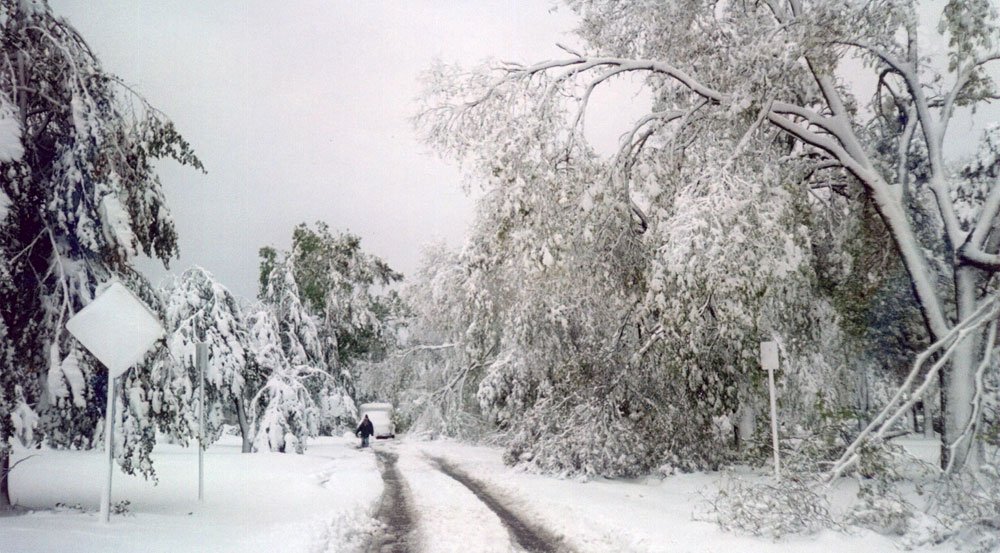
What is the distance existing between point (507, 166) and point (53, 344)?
18.9 feet

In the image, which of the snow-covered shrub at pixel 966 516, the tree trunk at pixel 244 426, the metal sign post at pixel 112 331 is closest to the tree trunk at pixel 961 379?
the snow-covered shrub at pixel 966 516

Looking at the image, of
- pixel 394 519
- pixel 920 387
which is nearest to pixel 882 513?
pixel 920 387

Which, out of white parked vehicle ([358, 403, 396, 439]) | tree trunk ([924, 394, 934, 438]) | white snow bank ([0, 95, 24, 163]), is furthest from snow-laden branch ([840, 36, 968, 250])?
white parked vehicle ([358, 403, 396, 439])

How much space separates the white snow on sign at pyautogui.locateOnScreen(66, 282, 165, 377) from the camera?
6.90 metres

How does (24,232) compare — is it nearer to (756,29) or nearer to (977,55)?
(756,29)

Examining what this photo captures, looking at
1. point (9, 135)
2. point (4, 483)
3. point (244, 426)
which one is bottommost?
point (244, 426)

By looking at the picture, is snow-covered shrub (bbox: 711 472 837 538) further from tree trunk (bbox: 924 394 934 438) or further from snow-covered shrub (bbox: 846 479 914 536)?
tree trunk (bbox: 924 394 934 438)

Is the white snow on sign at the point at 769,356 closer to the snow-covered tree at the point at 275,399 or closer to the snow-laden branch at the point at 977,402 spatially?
the snow-laden branch at the point at 977,402

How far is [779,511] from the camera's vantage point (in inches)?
314

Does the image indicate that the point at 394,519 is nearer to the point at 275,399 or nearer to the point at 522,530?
the point at 522,530

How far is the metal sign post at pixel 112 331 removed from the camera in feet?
22.6

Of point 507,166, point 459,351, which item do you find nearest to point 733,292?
point 507,166

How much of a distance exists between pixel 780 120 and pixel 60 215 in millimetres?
9079

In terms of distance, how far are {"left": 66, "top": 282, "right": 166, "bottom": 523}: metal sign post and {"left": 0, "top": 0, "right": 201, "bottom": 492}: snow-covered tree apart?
1.18 metres
